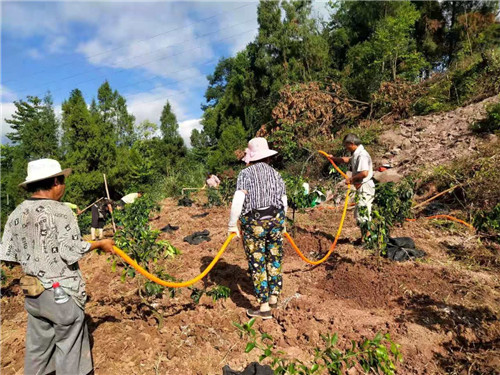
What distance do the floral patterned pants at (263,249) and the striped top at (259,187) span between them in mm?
147

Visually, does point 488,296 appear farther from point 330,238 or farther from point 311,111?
point 311,111

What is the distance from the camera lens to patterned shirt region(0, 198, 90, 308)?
76.4 inches

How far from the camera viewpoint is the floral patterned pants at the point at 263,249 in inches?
113

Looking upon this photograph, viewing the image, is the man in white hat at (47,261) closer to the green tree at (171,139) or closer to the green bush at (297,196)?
the green bush at (297,196)

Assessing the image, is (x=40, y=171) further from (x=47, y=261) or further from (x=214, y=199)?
(x=214, y=199)

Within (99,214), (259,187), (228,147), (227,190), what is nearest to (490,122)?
(227,190)

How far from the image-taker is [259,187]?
2.81 metres

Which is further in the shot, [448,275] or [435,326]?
[448,275]

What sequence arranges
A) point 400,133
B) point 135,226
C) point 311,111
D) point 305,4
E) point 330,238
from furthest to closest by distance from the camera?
point 305,4
point 311,111
point 400,133
point 330,238
point 135,226

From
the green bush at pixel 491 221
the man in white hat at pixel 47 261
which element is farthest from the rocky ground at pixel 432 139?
the man in white hat at pixel 47 261

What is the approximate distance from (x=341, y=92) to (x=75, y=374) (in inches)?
514

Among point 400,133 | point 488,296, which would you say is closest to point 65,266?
point 488,296

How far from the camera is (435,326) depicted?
2727 millimetres

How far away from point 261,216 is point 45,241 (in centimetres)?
169
